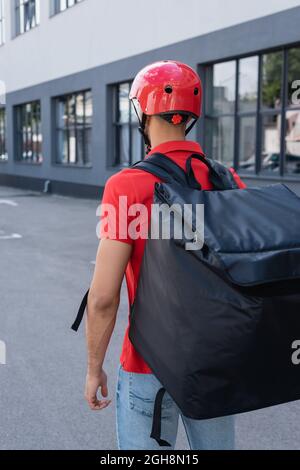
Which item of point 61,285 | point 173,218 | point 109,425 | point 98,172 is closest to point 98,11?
point 98,172

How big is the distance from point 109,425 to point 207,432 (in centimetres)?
176

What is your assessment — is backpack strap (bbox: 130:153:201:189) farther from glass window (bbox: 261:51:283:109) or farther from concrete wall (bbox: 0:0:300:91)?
glass window (bbox: 261:51:283:109)

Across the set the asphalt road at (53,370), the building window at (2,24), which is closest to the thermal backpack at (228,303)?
the asphalt road at (53,370)

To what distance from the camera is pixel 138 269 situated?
5.87 feet

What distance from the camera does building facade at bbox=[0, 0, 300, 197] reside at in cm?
1185

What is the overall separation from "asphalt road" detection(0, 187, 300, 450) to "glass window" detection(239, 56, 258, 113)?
17.9ft

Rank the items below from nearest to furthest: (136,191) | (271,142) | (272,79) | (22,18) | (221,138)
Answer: (136,191) → (272,79) → (271,142) → (221,138) → (22,18)

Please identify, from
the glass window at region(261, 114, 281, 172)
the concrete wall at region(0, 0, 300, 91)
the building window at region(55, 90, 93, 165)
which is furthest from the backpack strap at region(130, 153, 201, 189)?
the building window at region(55, 90, 93, 165)

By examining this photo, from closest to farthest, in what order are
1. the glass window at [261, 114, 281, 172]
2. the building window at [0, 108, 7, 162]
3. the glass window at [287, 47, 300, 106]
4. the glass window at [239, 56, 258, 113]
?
the glass window at [287, 47, 300, 106]
the glass window at [261, 114, 281, 172]
the glass window at [239, 56, 258, 113]
the building window at [0, 108, 7, 162]

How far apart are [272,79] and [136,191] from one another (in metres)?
11.1

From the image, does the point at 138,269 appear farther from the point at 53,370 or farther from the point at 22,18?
the point at 22,18

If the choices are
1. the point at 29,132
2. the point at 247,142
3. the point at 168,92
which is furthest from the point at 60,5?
the point at 168,92

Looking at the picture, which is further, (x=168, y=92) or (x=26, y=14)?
(x=26, y=14)

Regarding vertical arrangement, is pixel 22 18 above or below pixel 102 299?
above
